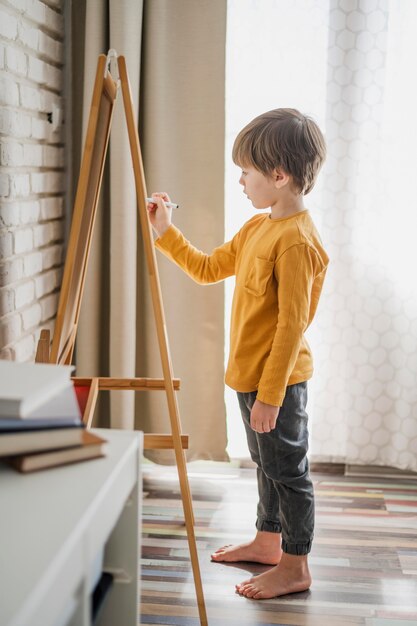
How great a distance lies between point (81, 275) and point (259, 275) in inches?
16.8

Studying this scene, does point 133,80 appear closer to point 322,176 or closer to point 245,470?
point 322,176

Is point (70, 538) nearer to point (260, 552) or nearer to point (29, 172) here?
point (260, 552)

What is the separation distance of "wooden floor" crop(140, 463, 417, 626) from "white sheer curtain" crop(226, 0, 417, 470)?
0.26 meters

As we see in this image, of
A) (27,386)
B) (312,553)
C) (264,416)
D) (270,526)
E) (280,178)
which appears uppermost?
(280,178)

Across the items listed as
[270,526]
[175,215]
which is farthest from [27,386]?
[175,215]

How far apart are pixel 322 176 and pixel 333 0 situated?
0.58 metres

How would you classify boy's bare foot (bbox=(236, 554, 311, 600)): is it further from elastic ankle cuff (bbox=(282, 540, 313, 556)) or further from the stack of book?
the stack of book

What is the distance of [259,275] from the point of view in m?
1.87

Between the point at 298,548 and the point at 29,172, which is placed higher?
the point at 29,172

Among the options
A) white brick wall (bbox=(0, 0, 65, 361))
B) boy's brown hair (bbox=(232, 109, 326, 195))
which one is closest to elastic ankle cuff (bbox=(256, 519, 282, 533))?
white brick wall (bbox=(0, 0, 65, 361))

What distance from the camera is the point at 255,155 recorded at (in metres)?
1.89

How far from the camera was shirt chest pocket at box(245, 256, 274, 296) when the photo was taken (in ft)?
6.12

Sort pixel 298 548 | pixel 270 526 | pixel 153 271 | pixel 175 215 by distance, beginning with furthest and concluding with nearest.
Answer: pixel 175 215, pixel 270 526, pixel 298 548, pixel 153 271

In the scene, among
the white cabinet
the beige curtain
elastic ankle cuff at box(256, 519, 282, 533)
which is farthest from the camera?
the beige curtain
